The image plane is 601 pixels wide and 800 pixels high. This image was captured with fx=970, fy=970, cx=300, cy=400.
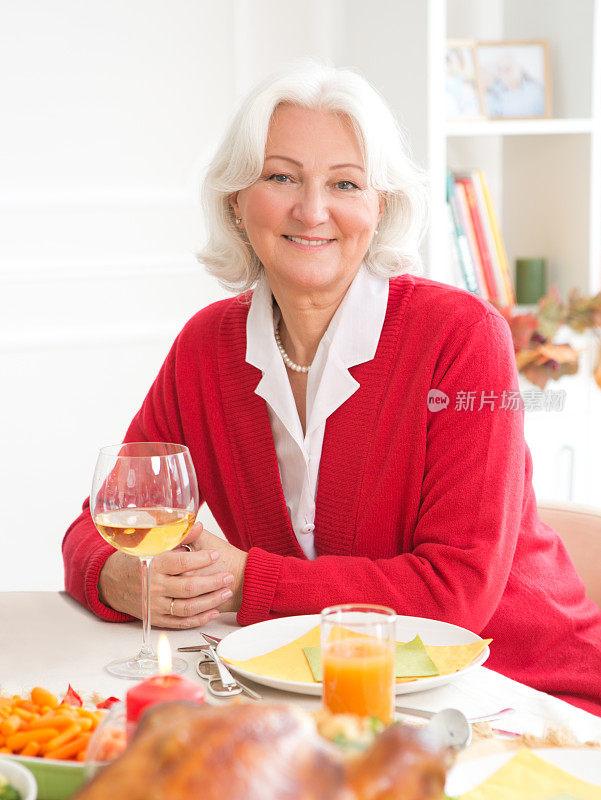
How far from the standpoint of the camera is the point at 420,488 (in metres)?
1.46

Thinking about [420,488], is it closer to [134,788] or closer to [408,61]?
[134,788]

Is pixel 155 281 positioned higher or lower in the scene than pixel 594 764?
higher

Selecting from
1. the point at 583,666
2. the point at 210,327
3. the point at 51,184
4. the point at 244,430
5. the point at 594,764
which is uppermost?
the point at 51,184

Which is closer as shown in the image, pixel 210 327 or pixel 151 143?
pixel 210 327

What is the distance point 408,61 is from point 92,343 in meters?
1.23

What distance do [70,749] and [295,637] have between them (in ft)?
1.38

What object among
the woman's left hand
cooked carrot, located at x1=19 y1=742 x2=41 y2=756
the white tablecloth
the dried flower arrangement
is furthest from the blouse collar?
the dried flower arrangement

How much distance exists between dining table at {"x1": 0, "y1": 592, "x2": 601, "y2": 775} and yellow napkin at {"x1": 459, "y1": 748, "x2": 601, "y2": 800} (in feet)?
0.12

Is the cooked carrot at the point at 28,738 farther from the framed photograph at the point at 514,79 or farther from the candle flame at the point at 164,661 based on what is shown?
the framed photograph at the point at 514,79

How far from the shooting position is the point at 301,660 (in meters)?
1.04

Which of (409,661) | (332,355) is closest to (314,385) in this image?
(332,355)

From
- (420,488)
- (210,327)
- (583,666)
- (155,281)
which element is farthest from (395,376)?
(155,281)

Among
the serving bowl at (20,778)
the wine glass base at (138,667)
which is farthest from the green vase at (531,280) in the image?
the serving bowl at (20,778)

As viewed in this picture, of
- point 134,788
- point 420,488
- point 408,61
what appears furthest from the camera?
point 408,61
